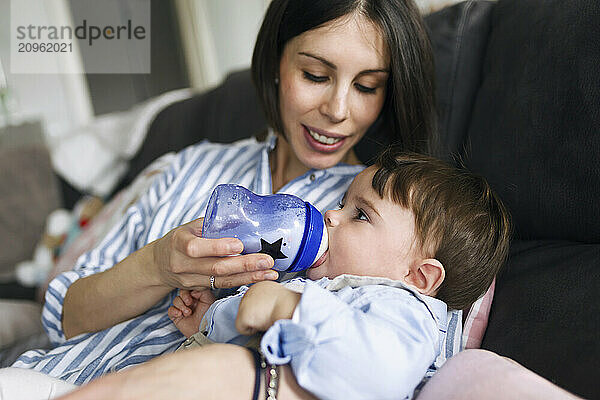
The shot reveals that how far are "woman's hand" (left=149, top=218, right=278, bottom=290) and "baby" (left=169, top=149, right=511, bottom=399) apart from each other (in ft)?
0.14

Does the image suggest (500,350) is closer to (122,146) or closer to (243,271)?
(243,271)

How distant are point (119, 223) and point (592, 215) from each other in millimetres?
1147

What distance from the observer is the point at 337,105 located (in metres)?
1.19

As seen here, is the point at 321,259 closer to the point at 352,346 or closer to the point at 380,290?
the point at 380,290

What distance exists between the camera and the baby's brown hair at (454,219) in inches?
40.9

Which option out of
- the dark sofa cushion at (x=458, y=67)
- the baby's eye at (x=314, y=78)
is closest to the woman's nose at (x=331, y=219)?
the baby's eye at (x=314, y=78)

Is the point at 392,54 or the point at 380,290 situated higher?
the point at 392,54

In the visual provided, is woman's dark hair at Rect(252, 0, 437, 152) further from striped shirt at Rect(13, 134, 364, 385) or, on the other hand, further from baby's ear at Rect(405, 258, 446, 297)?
baby's ear at Rect(405, 258, 446, 297)

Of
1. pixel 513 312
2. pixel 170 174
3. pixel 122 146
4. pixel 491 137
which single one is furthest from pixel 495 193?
pixel 122 146

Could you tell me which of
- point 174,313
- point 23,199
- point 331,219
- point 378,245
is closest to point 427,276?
point 378,245

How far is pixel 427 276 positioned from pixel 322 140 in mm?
436

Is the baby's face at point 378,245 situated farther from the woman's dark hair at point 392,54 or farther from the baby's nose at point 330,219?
the woman's dark hair at point 392,54

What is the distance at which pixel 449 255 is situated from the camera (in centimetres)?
104

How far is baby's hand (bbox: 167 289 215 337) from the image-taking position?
3.72ft
